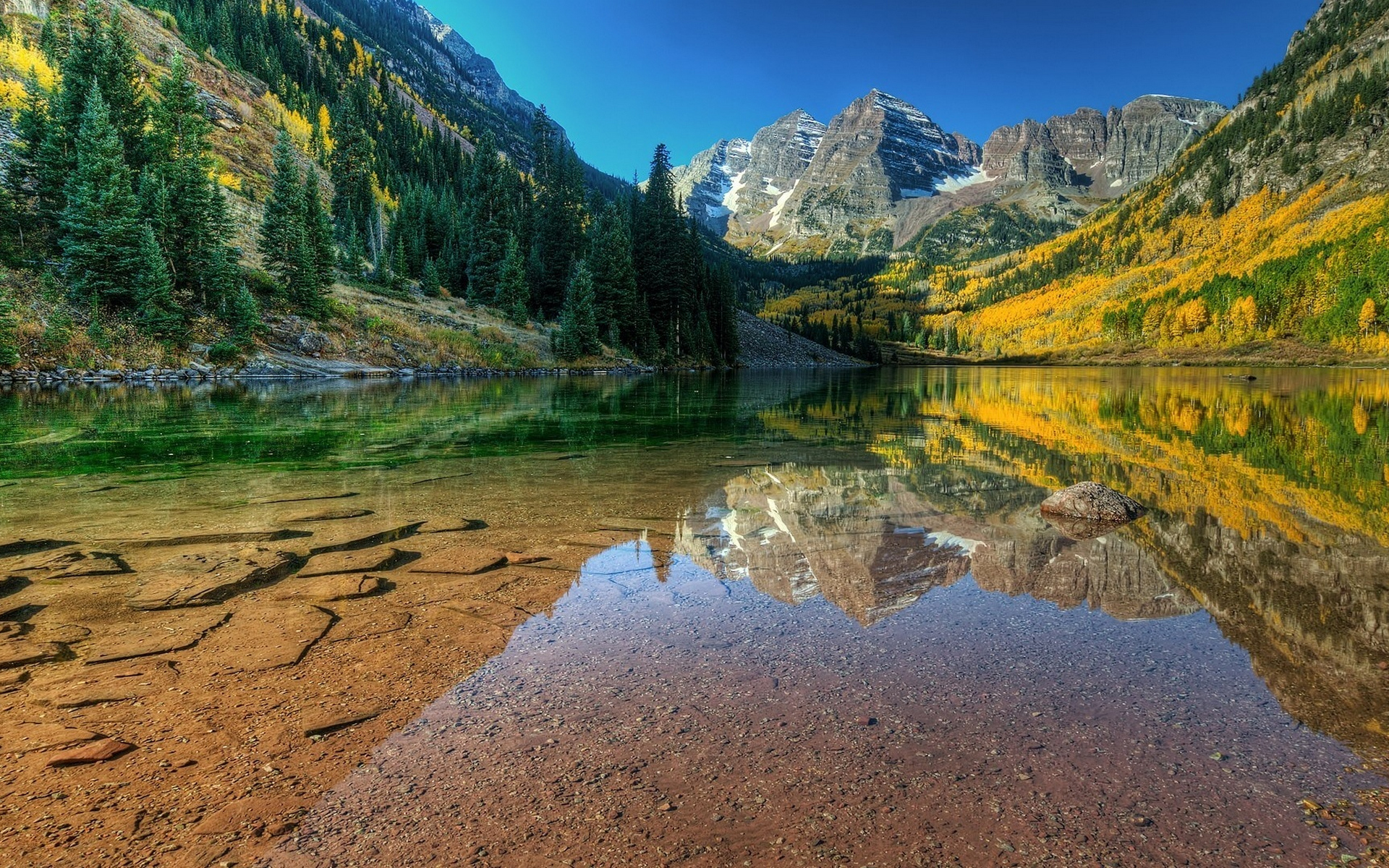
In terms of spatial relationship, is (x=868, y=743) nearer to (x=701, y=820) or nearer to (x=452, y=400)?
(x=701, y=820)

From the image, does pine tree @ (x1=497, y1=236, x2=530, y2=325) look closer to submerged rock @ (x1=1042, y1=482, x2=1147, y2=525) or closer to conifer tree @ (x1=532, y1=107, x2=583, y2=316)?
conifer tree @ (x1=532, y1=107, x2=583, y2=316)

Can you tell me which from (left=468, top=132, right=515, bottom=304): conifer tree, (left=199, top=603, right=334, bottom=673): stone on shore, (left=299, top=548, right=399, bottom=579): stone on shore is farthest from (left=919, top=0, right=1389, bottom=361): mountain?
(left=199, top=603, right=334, bottom=673): stone on shore

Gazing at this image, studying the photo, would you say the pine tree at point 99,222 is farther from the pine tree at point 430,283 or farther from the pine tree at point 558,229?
the pine tree at point 558,229

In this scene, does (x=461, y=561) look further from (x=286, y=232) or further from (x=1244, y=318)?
(x=1244, y=318)

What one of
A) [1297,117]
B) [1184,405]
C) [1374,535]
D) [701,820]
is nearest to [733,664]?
[701,820]

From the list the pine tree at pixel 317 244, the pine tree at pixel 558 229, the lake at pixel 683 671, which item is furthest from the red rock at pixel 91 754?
the pine tree at pixel 558 229

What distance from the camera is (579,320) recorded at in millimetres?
67438

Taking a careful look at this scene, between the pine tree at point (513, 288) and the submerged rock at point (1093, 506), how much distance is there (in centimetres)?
6613

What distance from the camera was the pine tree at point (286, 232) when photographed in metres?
52.2

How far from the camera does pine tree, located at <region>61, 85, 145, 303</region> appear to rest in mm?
40219

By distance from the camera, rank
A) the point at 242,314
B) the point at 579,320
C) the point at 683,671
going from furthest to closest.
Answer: the point at 579,320, the point at 242,314, the point at 683,671

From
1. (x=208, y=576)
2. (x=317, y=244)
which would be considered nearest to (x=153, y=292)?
(x=317, y=244)

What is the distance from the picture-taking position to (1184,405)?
104 ft

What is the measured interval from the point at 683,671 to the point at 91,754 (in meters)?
3.86
